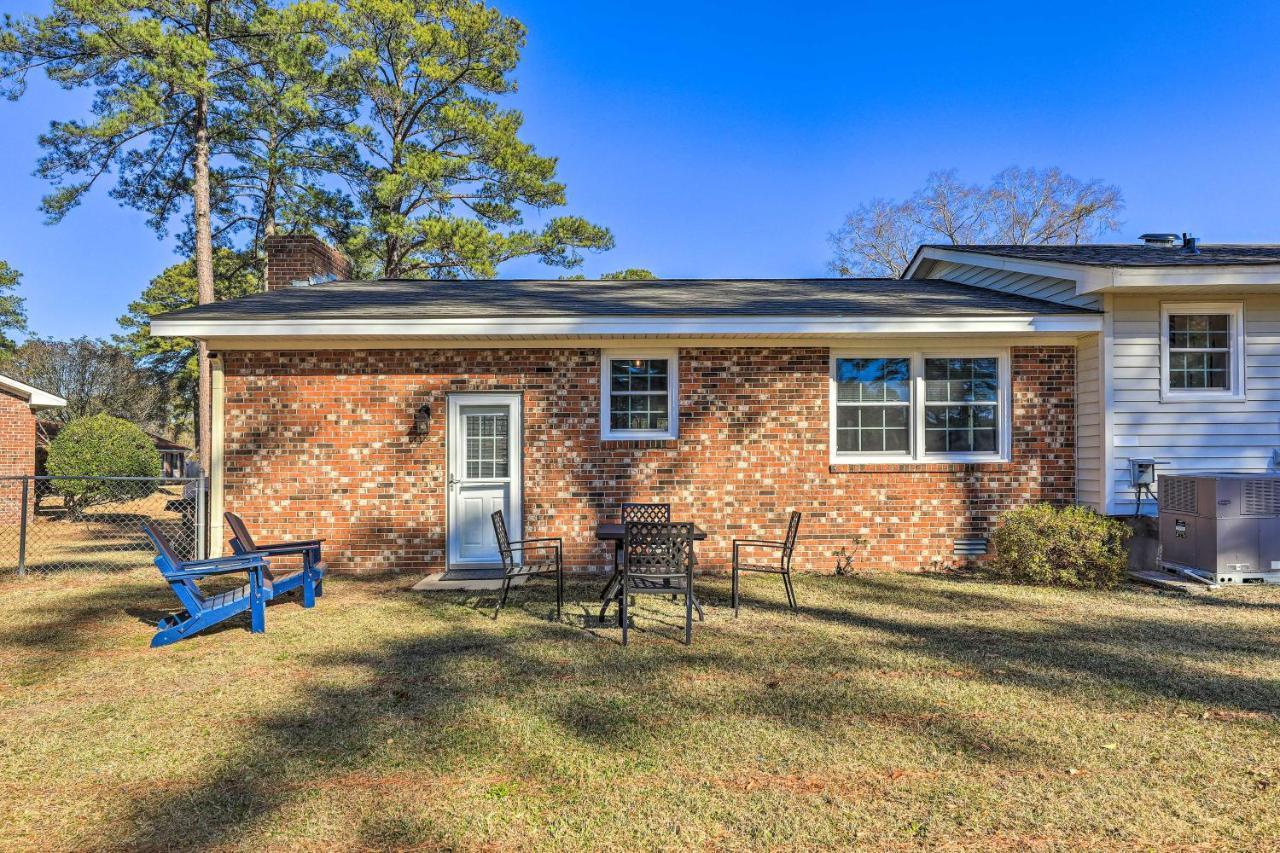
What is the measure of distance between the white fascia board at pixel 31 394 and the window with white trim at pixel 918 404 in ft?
56.6

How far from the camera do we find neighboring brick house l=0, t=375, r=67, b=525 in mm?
14648

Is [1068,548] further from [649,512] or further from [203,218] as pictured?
[203,218]

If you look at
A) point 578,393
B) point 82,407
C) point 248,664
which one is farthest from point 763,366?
point 82,407

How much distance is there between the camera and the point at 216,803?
3066 mm

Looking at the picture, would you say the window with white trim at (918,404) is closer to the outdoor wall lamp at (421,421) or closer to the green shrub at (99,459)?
the outdoor wall lamp at (421,421)

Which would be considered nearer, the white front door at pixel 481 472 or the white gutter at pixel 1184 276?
the white gutter at pixel 1184 276

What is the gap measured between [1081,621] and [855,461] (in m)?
2.98

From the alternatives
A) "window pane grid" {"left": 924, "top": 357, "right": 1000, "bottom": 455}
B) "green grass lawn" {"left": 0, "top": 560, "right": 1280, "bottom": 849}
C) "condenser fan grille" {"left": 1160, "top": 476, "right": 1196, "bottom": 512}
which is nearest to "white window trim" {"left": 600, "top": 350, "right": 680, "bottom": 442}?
"green grass lawn" {"left": 0, "top": 560, "right": 1280, "bottom": 849}

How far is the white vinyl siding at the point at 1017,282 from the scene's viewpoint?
8.39 m

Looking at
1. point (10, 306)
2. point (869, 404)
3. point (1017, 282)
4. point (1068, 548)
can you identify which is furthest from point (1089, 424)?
point (10, 306)

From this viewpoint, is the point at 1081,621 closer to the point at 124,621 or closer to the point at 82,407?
the point at 124,621

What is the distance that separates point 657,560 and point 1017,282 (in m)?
7.16

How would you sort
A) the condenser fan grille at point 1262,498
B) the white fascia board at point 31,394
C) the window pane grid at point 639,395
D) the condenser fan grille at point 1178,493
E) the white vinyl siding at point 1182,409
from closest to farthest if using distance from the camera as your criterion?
the condenser fan grille at point 1262,498 → the condenser fan grille at point 1178,493 → the white vinyl siding at point 1182,409 → the window pane grid at point 639,395 → the white fascia board at point 31,394

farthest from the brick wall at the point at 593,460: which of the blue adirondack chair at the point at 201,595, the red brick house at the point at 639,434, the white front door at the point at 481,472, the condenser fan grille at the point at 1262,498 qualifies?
the blue adirondack chair at the point at 201,595
